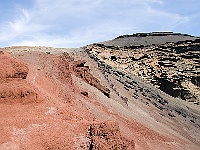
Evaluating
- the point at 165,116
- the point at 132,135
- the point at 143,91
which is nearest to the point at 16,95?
the point at 132,135

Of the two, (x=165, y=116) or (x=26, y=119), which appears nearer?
(x=26, y=119)

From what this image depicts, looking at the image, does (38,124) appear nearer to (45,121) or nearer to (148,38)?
(45,121)

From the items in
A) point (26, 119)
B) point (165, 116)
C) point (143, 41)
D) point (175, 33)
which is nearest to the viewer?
point (26, 119)

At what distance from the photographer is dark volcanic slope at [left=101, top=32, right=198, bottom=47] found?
47.8m

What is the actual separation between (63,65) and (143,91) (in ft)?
38.3

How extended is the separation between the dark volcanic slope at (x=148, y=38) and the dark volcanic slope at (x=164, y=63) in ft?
10.8

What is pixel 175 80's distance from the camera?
38781 mm

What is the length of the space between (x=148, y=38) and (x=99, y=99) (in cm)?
3115

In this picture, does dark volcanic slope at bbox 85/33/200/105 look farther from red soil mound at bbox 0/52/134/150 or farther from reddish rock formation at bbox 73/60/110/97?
red soil mound at bbox 0/52/134/150

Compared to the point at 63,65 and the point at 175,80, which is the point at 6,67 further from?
the point at 175,80

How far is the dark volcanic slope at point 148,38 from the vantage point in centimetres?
4778

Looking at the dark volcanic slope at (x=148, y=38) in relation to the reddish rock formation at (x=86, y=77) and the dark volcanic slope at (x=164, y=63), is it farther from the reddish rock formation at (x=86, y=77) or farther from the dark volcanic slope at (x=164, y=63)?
the reddish rock formation at (x=86, y=77)

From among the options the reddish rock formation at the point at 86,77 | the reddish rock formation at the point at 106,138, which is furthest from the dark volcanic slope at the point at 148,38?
the reddish rock formation at the point at 106,138

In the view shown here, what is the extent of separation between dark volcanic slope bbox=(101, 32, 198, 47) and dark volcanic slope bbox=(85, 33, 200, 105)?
10.8 feet
